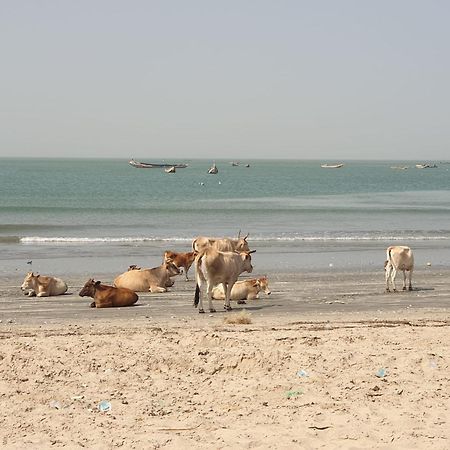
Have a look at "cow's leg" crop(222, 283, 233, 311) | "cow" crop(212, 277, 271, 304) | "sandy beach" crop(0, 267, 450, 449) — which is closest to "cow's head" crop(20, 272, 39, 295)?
"cow" crop(212, 277, 271, 304)

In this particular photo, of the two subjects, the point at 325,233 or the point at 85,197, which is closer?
the point at 325,233

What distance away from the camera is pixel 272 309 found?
18406mm

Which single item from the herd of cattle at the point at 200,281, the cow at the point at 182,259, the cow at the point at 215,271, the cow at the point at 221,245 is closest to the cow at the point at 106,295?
the herd of cattle at the point at 200,281

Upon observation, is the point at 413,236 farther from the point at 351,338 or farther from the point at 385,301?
the point at 351,338

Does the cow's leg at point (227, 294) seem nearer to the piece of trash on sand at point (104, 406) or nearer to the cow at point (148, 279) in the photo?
the cow at point (148, 279)

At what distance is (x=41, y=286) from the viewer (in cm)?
2056

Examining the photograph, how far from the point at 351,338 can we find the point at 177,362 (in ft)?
9.10

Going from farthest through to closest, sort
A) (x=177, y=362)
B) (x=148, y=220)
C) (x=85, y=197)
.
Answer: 1. (x=85, y=197)
2. (x=148, y=220)
3. (x=177, y=362)

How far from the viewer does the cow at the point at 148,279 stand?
21297 mm

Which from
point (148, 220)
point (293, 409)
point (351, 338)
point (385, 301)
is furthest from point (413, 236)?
point (293, 409)

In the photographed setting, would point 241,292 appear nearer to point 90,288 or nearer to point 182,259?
point 90,288

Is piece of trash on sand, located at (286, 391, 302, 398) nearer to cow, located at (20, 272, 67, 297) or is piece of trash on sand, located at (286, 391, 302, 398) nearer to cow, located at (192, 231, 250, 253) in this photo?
cow, located at (20, 272, 67, 297)

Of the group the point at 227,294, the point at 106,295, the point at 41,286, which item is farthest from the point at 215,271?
the point at 41,286

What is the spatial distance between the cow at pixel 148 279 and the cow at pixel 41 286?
61.7 inches
